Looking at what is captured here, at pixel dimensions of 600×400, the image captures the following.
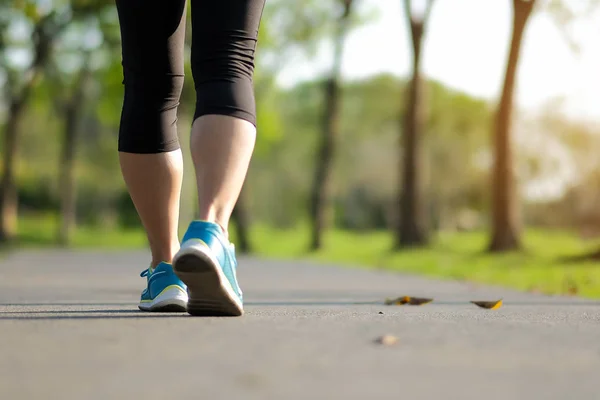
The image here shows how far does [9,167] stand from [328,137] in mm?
9713

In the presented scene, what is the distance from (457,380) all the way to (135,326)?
1.22m

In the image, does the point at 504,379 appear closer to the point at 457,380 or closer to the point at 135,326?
the point at 457,380

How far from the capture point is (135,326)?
2.87 metres

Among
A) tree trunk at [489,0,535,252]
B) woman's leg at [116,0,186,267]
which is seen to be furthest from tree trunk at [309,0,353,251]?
woman's leg at [116,0,186,267]

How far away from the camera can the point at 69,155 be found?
30.9m

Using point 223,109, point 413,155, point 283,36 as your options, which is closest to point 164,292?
point 223,109

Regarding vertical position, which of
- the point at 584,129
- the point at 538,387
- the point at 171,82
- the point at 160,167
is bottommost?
the point at 538,387

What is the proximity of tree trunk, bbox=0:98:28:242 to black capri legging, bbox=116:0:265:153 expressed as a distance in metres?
24.3

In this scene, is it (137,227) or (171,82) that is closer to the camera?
(171,82)

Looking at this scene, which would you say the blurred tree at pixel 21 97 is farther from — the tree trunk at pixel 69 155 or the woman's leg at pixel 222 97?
the woman's leg at pixel 222 97

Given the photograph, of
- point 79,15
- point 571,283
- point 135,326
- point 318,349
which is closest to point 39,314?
point 135,326

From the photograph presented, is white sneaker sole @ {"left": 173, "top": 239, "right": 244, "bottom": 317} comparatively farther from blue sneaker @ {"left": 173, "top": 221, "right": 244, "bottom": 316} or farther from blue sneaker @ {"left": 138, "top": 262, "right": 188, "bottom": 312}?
blue sneaker @ {"left": 138, "top": 262, "right": 188, "bottom": 312}

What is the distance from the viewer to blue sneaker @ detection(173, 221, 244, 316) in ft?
9.51

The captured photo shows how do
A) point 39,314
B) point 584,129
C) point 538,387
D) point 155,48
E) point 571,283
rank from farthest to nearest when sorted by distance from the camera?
point 584,129 → point 571,283 → point 155,48 → point 39,314 → point 538,387
